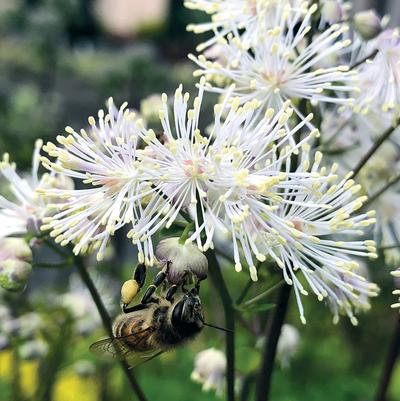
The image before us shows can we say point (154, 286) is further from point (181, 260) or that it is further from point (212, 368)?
point (212, 368)

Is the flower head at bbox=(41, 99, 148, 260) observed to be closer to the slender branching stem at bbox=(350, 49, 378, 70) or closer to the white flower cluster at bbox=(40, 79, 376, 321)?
the white flower cluster at bbox=(40, 79, 376, 321)

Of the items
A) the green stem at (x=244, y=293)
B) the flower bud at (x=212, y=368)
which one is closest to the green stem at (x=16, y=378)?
the flower bud at (x=212, y=368)

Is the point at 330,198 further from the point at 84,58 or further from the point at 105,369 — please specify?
the point at 84,58

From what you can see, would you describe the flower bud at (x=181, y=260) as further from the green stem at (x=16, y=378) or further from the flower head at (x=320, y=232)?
the green stem at (x=16, y=378)

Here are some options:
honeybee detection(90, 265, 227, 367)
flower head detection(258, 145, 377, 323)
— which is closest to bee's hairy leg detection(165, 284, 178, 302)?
honeybee detection(90, 265, 227, 367)

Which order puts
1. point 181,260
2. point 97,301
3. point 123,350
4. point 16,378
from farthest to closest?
point 16,378 → point 97,301 → point 123,350 → point 181,260

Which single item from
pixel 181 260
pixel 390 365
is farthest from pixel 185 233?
pixel 390 365

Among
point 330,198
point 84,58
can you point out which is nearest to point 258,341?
point 330,198
